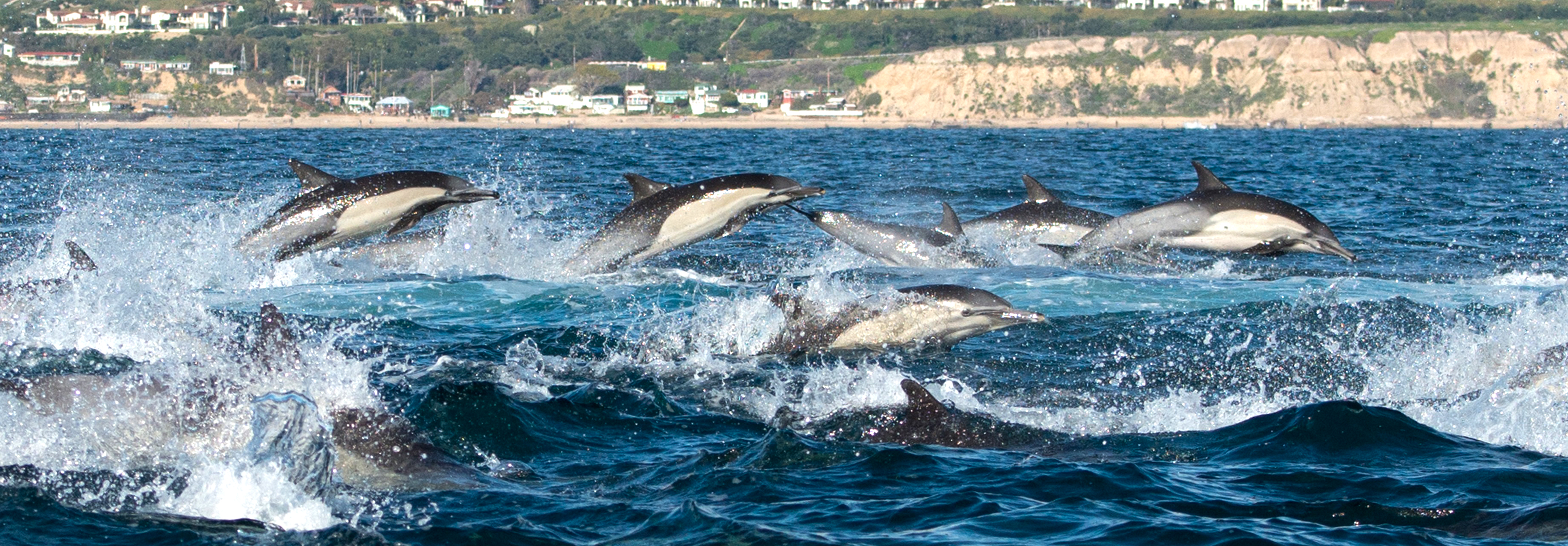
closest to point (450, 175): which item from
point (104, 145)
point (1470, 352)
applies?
point (1470, 352)

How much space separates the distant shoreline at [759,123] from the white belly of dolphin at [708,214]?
340 ft

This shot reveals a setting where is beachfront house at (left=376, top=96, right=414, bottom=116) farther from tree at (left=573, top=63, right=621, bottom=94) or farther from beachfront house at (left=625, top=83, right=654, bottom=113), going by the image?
beachfront house at (left=625, top=83, right=654, bottom=113)

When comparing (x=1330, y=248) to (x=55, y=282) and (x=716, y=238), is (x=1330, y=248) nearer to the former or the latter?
(x=716, y=238)

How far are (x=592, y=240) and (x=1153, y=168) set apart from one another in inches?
1288

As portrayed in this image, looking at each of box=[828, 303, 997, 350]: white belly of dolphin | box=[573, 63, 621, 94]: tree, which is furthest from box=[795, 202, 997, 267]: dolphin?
box=[573, 63, 621, 94]: tree

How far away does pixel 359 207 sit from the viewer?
41.5ft

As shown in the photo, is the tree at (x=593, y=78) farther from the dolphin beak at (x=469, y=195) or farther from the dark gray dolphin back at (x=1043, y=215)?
the dolphin beak at (x=469, y=195)

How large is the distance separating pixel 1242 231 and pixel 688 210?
18.3 feet

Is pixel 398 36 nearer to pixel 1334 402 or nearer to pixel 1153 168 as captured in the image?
pixel 1153 168

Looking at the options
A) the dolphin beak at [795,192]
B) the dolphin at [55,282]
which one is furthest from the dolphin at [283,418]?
the dolphin beak at [795,192]

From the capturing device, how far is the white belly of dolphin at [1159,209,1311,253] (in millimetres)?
14406

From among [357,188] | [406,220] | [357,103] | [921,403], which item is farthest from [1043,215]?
[357,103]

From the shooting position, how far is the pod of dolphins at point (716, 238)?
24.8ft

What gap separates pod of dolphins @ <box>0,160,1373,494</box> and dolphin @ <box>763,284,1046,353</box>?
0.04ft
